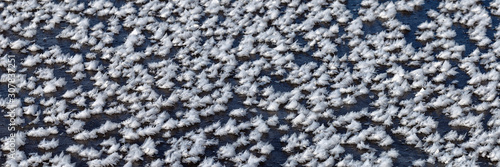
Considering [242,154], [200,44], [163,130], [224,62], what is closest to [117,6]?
[200,44]

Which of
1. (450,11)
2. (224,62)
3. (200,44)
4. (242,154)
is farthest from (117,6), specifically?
(450,11)

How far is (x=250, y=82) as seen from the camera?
822 cm

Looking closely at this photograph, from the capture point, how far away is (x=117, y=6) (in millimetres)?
10086

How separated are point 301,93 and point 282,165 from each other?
1.38 m

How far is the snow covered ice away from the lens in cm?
709

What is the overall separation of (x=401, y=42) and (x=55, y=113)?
4.79 m

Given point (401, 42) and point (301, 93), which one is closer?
point (301, 93)

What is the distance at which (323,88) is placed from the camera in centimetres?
803

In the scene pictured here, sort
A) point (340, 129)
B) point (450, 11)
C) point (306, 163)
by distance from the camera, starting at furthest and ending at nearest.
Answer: point (450, 11)
point (340, 129)
point (306, 163)

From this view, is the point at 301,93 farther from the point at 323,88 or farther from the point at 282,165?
the point at 282,165

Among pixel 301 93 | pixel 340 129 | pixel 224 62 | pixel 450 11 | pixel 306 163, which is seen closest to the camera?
pixel 306 163

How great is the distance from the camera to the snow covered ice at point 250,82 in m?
7.09

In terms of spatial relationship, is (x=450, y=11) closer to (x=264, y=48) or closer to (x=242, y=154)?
(x=264, y=48)

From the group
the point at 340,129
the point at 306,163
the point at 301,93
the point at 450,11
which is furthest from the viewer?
the point at 450,11
